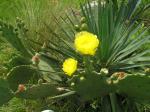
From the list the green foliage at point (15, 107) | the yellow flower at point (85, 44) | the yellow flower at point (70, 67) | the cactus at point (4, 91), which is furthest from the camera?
the green foliage at point (15, 107)

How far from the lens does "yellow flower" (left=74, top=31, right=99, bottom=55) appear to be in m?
2.43

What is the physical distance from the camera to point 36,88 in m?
2.80

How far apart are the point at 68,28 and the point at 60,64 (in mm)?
480

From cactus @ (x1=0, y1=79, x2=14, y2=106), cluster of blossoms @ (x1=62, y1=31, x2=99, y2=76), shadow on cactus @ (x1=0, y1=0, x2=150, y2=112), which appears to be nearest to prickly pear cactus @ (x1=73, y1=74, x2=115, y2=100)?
shadow on cactus @ (x1=0, y1=0, x2=150, y2=112)

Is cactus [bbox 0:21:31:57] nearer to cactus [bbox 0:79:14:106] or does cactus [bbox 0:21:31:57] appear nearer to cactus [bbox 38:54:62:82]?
cactus [bbox 38:54:62:82]

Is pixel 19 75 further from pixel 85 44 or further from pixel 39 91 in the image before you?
pixel 85 44

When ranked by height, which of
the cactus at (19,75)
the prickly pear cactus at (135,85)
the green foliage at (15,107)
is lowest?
Answer: the prickly pear cactus at (135,85)

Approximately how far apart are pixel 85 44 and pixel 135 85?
42cm

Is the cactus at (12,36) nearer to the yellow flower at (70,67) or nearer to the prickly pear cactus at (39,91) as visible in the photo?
the prickly pear cactus at (39,91)

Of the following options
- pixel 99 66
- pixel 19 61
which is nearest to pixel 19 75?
pixel 19 61

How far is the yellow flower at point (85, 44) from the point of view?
7.97 ft

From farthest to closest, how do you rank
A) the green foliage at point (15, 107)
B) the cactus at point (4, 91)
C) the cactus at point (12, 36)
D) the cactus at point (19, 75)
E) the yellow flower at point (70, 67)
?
the green foliage at point (15, 107)
the cactus at point (12, 36)
the cactus at point (19, 75)
the cactus at point (4, 91)
the yellow flower at point (70, 67)

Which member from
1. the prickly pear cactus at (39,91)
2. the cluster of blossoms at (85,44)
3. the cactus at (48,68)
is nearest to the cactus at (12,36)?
the cactus at (48,68)

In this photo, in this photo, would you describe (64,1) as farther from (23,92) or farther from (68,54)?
(23,92)
